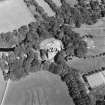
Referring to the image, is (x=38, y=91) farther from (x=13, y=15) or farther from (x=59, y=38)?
(x=13, y=15)

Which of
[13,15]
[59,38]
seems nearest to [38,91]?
[59,38]

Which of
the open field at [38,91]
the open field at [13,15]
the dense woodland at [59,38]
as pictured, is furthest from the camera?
the open field at [13,15]

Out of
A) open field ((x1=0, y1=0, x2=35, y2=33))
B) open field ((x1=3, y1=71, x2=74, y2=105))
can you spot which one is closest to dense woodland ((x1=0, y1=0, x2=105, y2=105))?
open field ((x1=3, y1=71, x2=74, y2=105))

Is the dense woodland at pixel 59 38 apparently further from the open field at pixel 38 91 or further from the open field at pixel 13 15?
the open field at pixel 13 15

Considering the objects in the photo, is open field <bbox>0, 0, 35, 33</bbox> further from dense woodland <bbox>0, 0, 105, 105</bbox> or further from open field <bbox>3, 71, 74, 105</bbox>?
open field <bbox>3, 71, 74, 105</bbox>

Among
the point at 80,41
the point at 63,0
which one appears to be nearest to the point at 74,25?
the point at 80,41

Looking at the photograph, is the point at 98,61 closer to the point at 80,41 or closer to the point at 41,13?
the point at 80,41

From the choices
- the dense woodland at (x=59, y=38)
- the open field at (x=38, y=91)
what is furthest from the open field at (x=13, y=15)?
Answer: the open field at (x=38, y=91)

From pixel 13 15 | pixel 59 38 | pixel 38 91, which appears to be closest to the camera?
pixel 38 91
